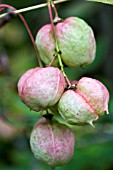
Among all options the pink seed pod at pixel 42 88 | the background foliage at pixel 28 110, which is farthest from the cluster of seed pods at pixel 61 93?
the background foliage at pixel 28 110

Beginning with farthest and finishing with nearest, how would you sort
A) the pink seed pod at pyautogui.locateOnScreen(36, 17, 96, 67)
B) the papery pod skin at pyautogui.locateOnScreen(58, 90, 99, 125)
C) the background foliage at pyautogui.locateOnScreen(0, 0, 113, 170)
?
the background foliage at pyautogui.locateOnScreen(0, 0, 113, 170)
the pink seed pod at pyautogui.locateOnScreen(36, 17, 96, 67)
the papery pod skin at pyautogui.locateOnScreen(58, 90, 99, 125)

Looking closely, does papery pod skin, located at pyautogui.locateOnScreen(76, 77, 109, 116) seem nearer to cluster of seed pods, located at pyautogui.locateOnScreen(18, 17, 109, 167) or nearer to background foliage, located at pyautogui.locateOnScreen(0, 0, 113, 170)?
cluster of seed pods, located at pyautogui.locateOnScreen(18, 17, 109, 167)

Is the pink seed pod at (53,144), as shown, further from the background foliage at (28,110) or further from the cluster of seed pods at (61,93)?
the background foliage at (28,110)

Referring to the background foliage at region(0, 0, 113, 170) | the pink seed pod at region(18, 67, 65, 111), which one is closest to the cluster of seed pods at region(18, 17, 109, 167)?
the pink seed pod at region(18, 67, 65, 111)

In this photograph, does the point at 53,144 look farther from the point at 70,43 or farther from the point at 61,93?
the point at 70,43

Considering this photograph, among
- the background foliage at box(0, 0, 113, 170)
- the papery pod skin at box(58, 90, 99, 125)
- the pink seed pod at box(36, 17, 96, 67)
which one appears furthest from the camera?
the background foliage at box(0, 0, 113, 170)

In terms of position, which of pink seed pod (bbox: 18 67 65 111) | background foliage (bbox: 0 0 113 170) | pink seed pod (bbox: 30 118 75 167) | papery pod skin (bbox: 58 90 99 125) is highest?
pink seed pod (bbox: 18 67 65 111)

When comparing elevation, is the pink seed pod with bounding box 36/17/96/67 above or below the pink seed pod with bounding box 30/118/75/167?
above

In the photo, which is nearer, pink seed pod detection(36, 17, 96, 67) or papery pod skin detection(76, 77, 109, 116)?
papery pod skin detection(76, 77, 109, 116)
